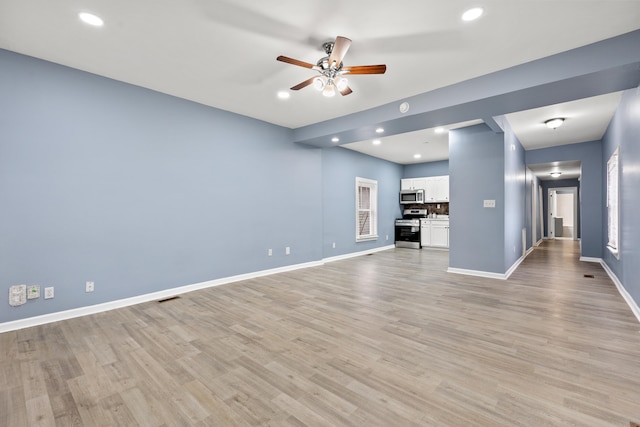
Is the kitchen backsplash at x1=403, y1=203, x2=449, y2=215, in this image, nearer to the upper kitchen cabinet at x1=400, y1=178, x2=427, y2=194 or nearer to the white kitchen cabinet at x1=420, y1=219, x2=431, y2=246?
the upper kitchen cabinet at x1=400, y1=178, x2=427, y2=194

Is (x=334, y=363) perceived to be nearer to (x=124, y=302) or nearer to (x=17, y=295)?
(x=124, y=302)

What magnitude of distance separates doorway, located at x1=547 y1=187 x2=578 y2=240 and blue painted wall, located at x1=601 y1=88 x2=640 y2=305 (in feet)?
30.0

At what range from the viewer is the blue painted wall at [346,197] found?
21.8 feet

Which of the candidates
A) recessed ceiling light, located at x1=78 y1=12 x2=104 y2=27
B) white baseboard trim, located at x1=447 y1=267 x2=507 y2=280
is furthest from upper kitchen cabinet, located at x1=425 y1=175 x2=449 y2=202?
recessed ceiling light, located at x1=78 y1=12 x2=104 y2=27

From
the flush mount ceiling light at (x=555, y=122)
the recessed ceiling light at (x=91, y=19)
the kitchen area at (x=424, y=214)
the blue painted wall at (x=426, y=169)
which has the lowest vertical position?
the kitchen area at (x=424, y=214)

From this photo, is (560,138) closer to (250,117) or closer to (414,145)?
(414,145)

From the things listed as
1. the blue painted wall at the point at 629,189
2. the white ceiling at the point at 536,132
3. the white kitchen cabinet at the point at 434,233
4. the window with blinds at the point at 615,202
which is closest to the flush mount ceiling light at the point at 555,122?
the white ceiling at the point at 536,132

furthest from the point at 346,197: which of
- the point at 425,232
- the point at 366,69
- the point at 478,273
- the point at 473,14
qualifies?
the point at 473,14

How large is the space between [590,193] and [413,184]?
424 centimetres

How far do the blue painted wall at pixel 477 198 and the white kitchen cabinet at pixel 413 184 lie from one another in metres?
3.59

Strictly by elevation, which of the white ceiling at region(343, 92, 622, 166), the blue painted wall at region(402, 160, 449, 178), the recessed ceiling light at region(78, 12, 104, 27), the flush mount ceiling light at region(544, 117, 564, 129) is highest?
the recessed ceiling light at region(78, 12, 104, 27)

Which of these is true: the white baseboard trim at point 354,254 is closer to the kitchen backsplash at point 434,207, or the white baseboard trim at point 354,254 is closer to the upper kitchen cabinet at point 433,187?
the kitchen backsplash at point 434,207

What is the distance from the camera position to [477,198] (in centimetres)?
518

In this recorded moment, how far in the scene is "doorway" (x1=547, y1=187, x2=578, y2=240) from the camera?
1152cm
